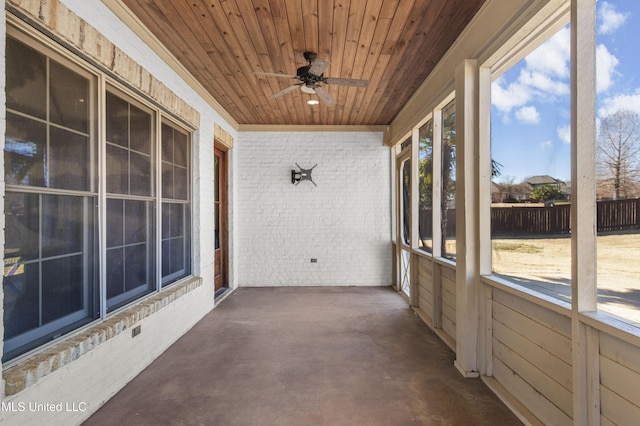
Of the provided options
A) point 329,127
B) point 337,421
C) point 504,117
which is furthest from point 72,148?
point 329,127

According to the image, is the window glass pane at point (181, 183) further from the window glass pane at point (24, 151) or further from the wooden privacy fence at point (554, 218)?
the wooden privacy fence at point (554, 218)

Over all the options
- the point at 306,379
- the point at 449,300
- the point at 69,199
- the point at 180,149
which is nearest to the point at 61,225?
the point at 69,199

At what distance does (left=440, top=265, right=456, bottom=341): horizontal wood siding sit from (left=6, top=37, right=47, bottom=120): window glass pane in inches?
136

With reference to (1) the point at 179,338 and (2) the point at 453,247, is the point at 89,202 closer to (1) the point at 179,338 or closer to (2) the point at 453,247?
(1) the point at 179,338

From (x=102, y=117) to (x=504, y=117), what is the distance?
9.95 ft

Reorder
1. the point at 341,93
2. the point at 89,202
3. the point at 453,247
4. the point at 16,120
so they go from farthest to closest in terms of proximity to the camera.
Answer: the point at 341,93 → the point at 453,247 → the point at 89,202 → the point at 16,120

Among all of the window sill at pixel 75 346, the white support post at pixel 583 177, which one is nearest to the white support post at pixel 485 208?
the white support post at pixel 583 177

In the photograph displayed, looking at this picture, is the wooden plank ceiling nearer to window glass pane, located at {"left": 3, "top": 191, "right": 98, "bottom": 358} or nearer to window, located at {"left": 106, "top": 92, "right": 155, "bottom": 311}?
window, located at {"left": 106, "top": 92, "right": 155, "bottom": 311}

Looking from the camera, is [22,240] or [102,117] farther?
[102,117]

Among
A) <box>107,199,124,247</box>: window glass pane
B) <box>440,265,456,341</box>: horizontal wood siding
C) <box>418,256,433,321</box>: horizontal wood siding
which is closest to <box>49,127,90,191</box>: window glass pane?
<box>107,199,124,247</box>: window glass pane

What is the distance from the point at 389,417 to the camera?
213 centimetres

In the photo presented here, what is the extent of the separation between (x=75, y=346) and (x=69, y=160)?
1179 millimetres

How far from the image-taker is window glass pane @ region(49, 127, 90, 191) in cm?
198

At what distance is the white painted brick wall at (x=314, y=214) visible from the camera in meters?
5.93
